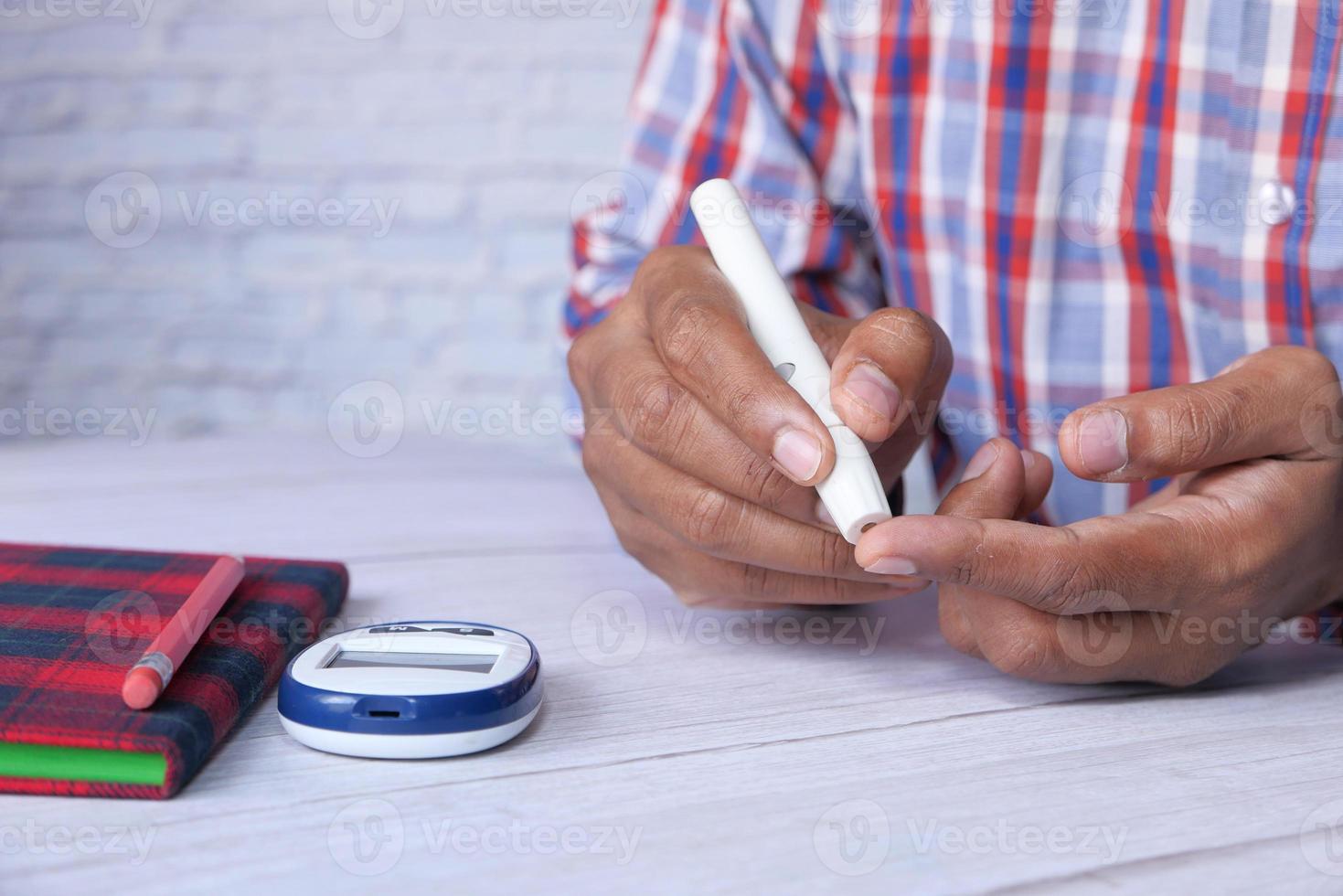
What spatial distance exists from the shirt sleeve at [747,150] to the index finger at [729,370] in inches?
11.5

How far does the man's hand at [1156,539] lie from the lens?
0.58 m

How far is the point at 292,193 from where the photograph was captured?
5.09 feet

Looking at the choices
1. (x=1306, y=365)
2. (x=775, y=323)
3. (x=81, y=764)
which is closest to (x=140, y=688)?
(x=81, y=764)

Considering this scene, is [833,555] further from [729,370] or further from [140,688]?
[140,688]

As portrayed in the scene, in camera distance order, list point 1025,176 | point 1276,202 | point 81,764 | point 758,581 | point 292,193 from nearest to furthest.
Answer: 1. point 81,764
2. point 758,581
3. point 1276,202
4. point 1025,176
5. point 292,193

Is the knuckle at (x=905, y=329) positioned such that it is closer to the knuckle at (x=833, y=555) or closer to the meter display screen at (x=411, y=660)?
the knuckle at (x=833, y=555)

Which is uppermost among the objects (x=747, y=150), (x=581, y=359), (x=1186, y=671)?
(x=747, y=150)

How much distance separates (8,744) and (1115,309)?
78 cm

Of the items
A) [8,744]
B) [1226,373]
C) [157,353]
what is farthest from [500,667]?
[157,353]

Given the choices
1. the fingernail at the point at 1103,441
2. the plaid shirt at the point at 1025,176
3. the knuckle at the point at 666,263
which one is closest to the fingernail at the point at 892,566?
the fingernail at the point at 1103,441

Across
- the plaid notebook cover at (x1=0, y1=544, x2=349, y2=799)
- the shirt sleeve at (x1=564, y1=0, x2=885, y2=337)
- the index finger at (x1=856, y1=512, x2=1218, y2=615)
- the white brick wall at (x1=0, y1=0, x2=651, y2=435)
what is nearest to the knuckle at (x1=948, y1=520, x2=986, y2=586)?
the index finger at (x1=856, y1=512, x2=1218, y2=615)

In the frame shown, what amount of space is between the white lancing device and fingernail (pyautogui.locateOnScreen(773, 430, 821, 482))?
0.01 meters

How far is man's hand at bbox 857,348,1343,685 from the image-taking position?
58 centimetres

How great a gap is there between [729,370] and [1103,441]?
0.61 feet
